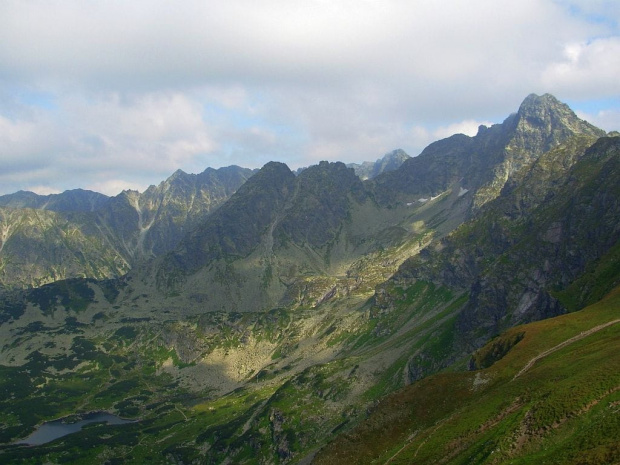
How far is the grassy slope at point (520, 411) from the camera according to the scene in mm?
60625

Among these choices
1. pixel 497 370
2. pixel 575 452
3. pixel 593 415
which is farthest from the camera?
pixel 497 370

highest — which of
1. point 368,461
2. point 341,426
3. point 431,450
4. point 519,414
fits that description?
point 519,414

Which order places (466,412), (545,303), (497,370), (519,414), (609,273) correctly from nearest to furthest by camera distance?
(519,414)
(466,412)
(497,370)
(609,273)
(545,303)

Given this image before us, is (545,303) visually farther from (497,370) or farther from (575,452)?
(575,452)

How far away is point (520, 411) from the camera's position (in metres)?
73.7

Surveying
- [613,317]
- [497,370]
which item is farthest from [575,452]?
[613,317]

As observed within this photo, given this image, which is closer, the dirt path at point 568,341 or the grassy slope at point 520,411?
the grassy slope at point 520,411

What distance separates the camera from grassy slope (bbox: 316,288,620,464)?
60625 millimetres

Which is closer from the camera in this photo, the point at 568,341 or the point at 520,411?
the point at 520,411

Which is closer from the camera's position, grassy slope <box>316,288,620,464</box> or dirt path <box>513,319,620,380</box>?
grassy slope <box>316,288,620,464</box>

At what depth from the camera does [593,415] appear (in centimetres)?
6128

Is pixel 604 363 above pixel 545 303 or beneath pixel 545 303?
above

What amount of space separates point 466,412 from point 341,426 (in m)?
120

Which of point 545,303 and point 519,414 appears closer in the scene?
point 519,414
